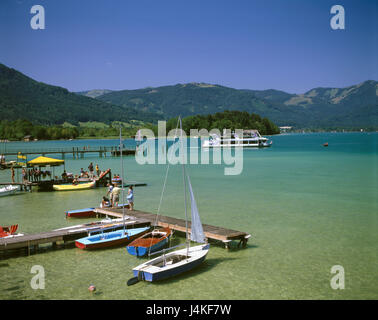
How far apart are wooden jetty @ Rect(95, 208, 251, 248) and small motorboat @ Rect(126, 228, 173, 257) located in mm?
1632

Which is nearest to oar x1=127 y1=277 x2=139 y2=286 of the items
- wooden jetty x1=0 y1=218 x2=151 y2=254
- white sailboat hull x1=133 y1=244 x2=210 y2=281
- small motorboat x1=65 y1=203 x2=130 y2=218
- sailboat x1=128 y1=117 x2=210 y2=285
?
sailboat x1=128 y1=117 x2=210 y2=285

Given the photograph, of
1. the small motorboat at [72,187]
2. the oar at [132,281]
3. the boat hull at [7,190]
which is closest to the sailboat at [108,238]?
the oar at [132,281]

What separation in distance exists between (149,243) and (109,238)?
9.17 feet

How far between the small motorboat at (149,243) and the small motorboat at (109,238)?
3.98 feet

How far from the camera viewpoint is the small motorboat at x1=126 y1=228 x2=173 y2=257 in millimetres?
16156

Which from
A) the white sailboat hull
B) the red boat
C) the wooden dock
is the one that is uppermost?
the red boat

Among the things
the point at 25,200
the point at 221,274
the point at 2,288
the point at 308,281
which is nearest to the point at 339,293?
the point at 308,281

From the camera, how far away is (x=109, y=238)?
59.6ft

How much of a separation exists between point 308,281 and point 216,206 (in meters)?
15.0

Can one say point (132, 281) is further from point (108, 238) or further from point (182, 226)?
point (182, 226)

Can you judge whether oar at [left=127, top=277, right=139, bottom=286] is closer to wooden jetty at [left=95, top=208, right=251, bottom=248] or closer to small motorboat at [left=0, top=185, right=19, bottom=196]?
wooden jetty at [left=95, top=208, right=251, bottom=248]

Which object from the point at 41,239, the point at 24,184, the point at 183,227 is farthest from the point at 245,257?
the point at 24,184
